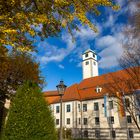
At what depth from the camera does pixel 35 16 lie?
6766mm

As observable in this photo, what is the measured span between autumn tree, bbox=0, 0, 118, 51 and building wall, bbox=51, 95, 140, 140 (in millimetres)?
31450

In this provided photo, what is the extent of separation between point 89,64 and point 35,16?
6637 cm

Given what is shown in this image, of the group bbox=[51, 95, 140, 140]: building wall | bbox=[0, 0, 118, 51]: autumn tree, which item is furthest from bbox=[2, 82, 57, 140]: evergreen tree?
bbox=[51, 95, 140, 140]: building wall

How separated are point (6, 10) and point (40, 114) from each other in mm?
4160

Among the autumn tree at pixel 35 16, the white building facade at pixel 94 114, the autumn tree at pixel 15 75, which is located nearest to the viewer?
the autumn tree at pixel 35 16

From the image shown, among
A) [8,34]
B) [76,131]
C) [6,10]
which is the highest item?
[6,10]

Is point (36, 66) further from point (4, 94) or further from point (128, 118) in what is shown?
point (128, 118)

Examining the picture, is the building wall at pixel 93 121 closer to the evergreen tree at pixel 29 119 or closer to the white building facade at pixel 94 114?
the white building facade at pixel 94 114

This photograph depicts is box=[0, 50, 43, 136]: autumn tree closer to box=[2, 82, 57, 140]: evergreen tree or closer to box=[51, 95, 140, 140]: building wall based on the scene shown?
box=[2, 82, 57, 140]: evergreen tree

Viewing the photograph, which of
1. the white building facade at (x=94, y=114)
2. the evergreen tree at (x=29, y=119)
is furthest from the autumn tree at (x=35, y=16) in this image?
the white building facade at (x=94, y=114)

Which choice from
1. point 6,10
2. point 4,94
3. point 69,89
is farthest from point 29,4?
point 69,89

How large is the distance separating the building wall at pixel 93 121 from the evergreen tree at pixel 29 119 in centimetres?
3025

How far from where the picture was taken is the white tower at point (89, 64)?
71.2m

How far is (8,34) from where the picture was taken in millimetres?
6273
